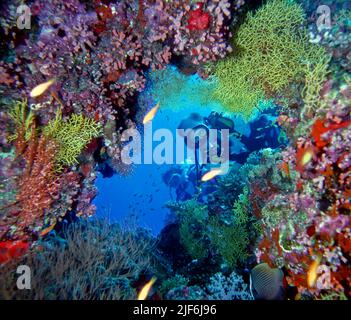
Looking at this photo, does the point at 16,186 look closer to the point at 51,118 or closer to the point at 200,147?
the point at 51,118

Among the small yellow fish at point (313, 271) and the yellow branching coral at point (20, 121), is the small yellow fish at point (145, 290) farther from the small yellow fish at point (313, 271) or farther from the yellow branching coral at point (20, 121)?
the yellow branching coral at point (20, 121)

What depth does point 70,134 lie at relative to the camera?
16.6 ft

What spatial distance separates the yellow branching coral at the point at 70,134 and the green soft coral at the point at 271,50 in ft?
10.5

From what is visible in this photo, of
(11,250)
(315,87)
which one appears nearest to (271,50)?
(315,87)

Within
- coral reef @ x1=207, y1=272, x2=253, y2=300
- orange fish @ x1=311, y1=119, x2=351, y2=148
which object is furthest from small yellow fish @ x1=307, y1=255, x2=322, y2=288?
coral reef @ x1=207, y1=272, x2=253, y2=300

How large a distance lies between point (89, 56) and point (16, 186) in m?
2.48

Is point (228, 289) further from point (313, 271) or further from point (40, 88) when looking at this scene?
point (40, 88)

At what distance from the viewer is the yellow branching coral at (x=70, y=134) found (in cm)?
489

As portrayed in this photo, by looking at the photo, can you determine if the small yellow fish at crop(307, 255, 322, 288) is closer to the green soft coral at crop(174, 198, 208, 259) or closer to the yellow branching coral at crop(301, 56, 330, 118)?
the yellow branching coral at crop(301, 56, 330, 118)

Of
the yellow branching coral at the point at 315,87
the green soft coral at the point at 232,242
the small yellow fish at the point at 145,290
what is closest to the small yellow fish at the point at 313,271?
the yellow branching coral at the point at 315,87

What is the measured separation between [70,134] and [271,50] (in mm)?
4307

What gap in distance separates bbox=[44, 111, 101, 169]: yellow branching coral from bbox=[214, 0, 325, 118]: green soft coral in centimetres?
320

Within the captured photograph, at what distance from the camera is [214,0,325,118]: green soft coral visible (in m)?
5.80

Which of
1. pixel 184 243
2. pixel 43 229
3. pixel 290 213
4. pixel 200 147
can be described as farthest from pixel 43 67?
pixel 200 147
